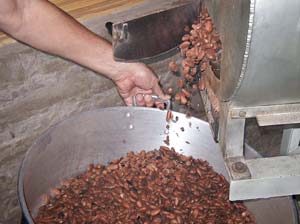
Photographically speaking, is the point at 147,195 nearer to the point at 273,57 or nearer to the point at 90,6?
the point at 90,6

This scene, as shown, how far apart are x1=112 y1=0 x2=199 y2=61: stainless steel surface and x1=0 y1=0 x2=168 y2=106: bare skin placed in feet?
0.97

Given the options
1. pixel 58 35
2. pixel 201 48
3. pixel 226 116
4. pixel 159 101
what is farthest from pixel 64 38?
pixel 226 116

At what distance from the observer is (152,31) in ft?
4.17

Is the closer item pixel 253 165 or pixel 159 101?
pixel 253 165

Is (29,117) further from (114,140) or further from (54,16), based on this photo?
(54,16)

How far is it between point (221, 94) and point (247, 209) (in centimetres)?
88

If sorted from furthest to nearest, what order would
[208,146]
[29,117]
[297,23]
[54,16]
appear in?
[29,117]
[208,146]
[54,16]
[297,23]

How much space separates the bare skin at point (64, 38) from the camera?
4.67 feet

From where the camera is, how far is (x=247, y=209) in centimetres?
169

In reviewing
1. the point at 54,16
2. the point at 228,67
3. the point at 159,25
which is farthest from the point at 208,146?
the point at 228,67

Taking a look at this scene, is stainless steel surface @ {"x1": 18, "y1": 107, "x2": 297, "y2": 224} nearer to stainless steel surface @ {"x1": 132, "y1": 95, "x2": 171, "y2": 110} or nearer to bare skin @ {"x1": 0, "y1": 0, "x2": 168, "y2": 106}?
stainless steel surface @ {"x1": 132, "y1": 95, "x2": 171, "y2": 110}

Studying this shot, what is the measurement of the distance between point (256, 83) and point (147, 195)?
0.97 meters

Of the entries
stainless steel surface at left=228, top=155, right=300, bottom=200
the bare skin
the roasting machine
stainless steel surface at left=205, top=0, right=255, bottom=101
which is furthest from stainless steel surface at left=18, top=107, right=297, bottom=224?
stainless steel surface at left=205, top=0, right=255, bottom=101

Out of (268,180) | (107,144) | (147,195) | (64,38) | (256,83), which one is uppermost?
→ (256,83)
